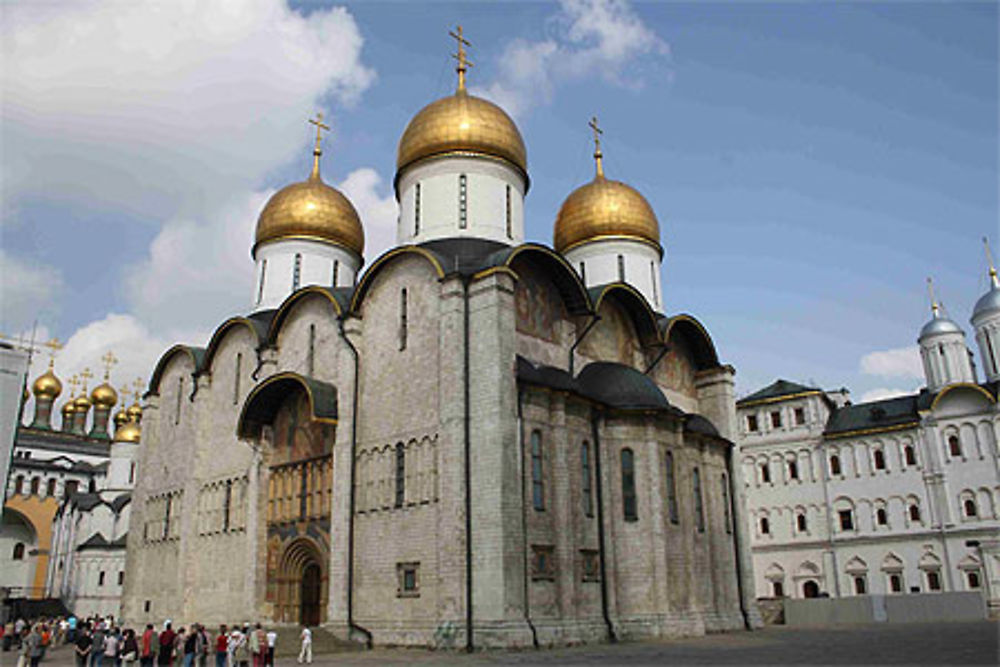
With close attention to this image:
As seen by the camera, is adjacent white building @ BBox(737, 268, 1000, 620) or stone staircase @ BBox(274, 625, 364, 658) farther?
adjacent white building @ BBox(737, 268, 1000, 620)

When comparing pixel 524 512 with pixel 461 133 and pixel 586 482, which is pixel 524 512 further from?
pixel 461 133

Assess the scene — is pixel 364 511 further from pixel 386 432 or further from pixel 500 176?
pixel 500 176

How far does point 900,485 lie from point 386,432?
24.5 meters

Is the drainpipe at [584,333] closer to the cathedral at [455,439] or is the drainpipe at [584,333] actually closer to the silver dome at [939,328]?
the cathedral at [455,439]

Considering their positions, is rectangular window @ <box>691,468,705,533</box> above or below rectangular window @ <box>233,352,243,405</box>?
below

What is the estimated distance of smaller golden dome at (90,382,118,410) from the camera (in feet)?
166

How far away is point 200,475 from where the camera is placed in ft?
73.2

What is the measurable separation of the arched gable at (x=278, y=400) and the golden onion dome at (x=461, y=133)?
6354 mm

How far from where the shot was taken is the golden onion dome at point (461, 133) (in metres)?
20.1

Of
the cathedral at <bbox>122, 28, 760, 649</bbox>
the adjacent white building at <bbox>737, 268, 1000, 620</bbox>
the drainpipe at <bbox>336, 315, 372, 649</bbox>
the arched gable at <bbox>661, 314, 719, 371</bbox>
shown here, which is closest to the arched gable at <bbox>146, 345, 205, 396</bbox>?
the cathedral at <bbox>122, 28, 760, 649</bbox>

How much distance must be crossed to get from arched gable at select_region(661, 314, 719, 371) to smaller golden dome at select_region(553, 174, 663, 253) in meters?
3.47

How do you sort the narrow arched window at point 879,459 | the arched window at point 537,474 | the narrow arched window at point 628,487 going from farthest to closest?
the narrow arched window at point 879,459 < the narrow arched window at point 628,487 < the arched window at point 537,474

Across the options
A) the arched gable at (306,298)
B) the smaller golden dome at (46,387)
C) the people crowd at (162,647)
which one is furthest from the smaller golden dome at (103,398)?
the people crowd at (162,647)

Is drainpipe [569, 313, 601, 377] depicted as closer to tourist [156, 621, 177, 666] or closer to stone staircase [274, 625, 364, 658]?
stone staircase [274, 625, 364, 658]
